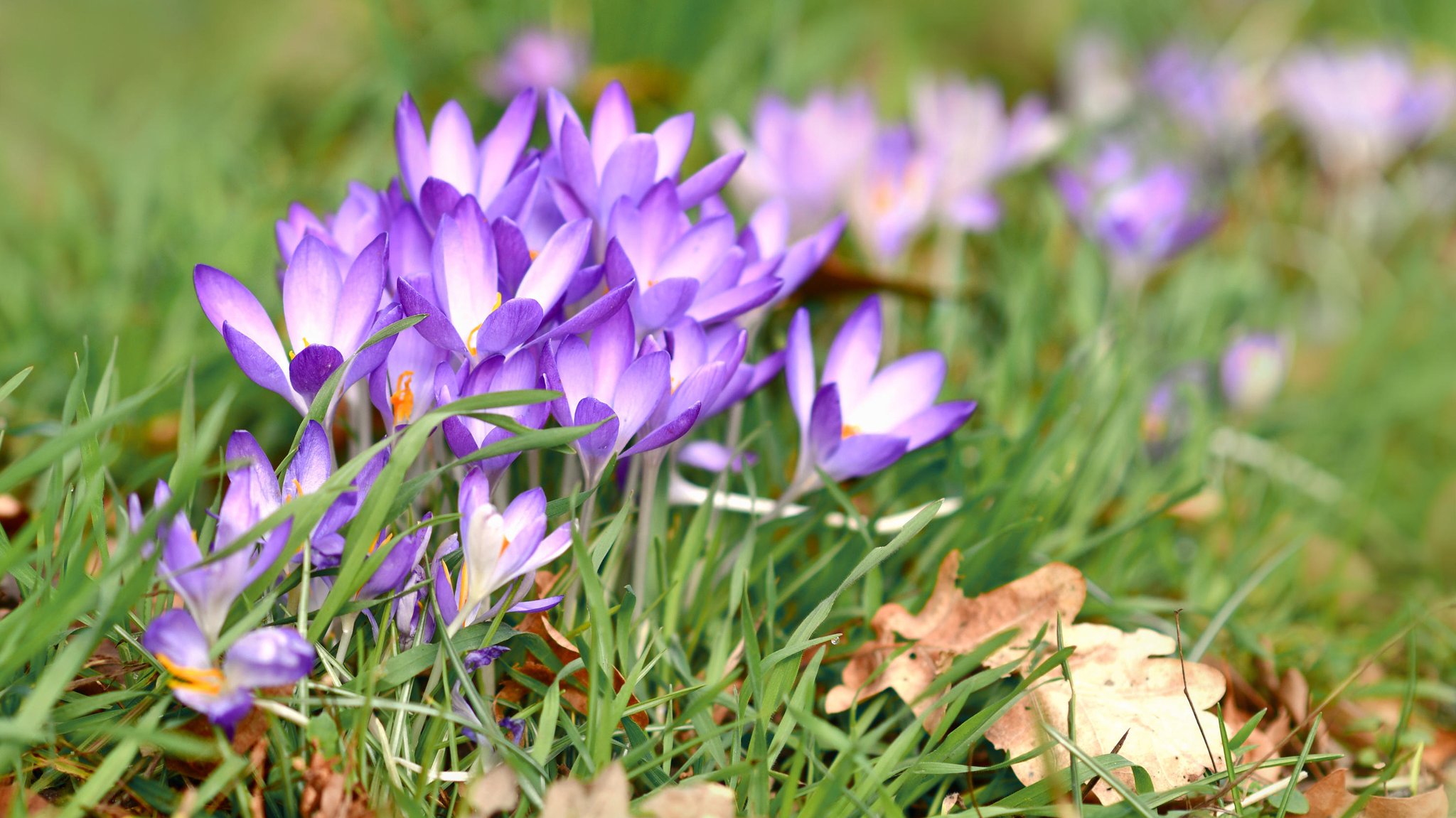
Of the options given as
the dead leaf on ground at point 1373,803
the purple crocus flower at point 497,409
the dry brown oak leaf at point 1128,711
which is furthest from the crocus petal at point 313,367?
the dead leaf on ground at point 1373,803

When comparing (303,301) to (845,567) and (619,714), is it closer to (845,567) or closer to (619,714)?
(619,714)

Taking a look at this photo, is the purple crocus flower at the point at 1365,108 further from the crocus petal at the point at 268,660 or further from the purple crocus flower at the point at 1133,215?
the crocus petal at the point at 268,660

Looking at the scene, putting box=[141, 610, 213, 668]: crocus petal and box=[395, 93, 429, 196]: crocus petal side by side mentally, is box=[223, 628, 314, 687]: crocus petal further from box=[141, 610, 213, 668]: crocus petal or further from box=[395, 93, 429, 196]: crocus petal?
box=[395, 93, 429, 196]: crocus petal

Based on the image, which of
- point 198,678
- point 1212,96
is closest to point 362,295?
point 198,678

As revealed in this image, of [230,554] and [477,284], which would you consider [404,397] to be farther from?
[230,554]

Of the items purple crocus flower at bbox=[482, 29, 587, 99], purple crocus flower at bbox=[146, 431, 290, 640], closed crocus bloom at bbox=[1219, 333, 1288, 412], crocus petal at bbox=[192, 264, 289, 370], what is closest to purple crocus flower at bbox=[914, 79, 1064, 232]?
closed crocus bloom at bbox=[1219, 333, 1288, 412]
